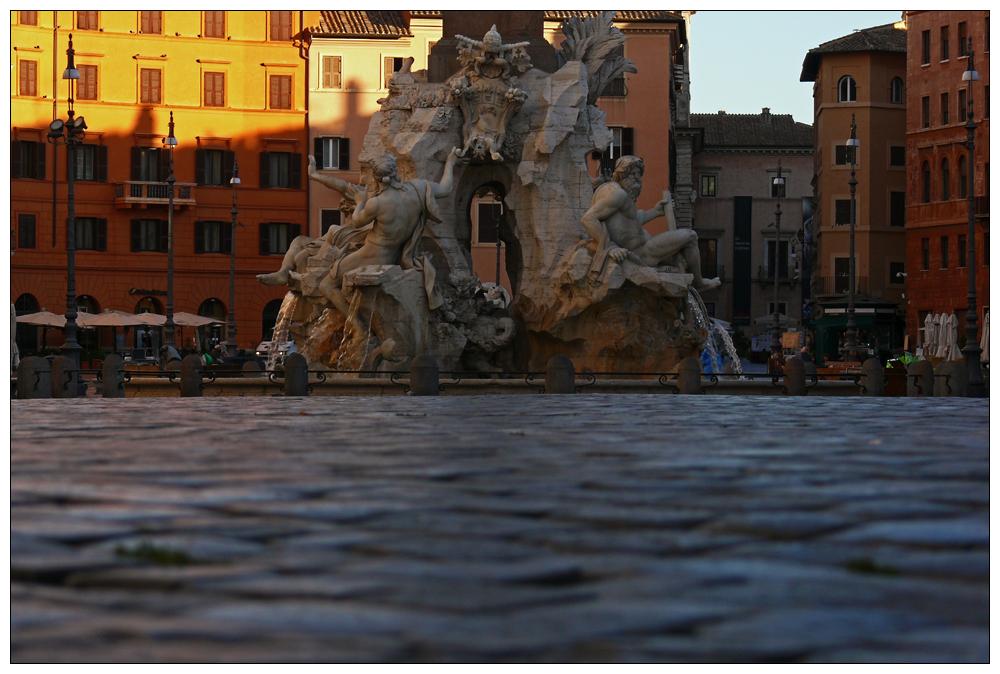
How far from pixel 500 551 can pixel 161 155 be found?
173 feet

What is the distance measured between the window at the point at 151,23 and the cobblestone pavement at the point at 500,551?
48844mm

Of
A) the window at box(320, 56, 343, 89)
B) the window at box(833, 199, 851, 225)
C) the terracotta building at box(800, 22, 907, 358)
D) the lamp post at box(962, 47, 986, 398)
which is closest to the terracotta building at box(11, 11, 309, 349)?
the window at box(320, 56, 343, 89)

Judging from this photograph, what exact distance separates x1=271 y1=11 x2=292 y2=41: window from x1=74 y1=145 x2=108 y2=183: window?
753 cm

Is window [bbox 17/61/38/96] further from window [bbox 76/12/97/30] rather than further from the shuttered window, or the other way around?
the shuttered window

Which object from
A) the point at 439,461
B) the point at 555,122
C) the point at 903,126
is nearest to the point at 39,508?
the point at 439,461

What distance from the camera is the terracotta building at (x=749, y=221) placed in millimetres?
79000

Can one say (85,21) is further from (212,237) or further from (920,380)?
(920,380)

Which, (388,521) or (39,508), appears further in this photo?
(39,508)

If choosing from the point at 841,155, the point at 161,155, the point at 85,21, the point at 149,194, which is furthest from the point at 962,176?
the point at 85,21

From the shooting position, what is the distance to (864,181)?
201 feet

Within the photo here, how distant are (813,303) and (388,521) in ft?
212

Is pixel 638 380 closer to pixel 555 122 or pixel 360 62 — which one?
pixel 555 122

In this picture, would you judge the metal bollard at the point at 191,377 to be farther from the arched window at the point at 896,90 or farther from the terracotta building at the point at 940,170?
the arched window at the point at 896,90

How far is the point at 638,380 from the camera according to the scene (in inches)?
790
